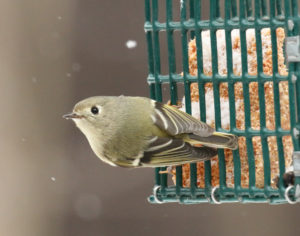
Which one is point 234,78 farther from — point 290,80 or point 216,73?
point 290,80

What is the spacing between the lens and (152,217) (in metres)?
12.6

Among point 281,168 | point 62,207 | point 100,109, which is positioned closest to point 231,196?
point 281,168

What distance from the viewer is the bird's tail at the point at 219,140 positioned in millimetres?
6094

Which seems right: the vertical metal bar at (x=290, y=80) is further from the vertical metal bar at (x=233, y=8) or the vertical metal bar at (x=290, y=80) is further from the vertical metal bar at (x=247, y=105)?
the vertical metal bar at (x=233, y=8)

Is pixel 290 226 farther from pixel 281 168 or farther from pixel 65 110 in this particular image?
pixel 281 168

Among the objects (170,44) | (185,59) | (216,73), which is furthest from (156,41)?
(216,73)

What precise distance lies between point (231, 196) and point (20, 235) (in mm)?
6987

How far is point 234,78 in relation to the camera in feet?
20.2

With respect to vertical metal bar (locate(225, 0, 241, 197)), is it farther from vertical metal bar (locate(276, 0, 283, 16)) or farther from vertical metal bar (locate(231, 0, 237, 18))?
vertical metal bar (locate(276, 0, 283, 16))

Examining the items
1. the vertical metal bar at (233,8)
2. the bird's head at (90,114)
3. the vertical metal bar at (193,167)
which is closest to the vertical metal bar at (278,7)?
the vertical metal bar at (233,8)

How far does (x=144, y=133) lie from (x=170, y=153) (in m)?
0.23

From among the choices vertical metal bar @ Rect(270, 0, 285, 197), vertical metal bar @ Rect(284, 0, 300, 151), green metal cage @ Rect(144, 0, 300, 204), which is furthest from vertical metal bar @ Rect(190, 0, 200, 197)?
vertical metal bar @ Rect(284, 0, 300, 151)

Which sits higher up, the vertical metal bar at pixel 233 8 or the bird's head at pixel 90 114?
the vertical metal bar at pixel 233 8

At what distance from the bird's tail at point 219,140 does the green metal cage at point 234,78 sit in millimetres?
103
